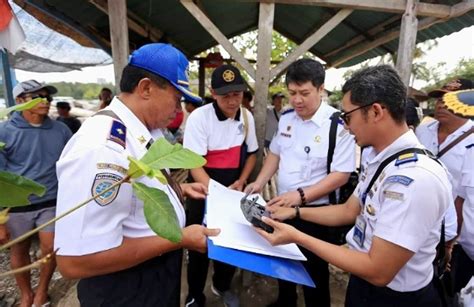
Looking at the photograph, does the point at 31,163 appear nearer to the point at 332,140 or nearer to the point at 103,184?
the point at 103,184

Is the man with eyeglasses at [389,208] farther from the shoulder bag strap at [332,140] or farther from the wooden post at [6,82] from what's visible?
the wooden post at [6,82]

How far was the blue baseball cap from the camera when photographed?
107cm

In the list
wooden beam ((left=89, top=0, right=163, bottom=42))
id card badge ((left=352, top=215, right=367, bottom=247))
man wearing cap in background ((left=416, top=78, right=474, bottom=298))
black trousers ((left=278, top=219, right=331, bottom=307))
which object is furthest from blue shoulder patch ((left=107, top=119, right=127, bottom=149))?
wooden beam ((left=89, top=0, right=163, bottom=42))

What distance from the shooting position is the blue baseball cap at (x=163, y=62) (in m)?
1.07

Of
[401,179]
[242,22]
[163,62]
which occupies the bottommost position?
[401,179]

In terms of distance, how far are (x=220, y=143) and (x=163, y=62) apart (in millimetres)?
1273

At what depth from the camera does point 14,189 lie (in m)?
0.53

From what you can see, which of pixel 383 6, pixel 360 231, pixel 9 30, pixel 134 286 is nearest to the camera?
pixel 134 286

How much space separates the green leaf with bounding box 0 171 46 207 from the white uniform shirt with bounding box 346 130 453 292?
105 centimetres

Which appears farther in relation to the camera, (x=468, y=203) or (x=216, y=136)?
(x=216, y=136)

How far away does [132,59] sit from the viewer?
1.12 metres

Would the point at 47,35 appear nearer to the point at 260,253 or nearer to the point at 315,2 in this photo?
the point at 315,2

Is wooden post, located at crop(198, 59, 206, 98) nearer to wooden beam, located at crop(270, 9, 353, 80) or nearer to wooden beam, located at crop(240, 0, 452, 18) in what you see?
wooden beam, located at crop(270, 9, 353, 80)

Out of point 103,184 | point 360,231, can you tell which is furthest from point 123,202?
point 360,231
